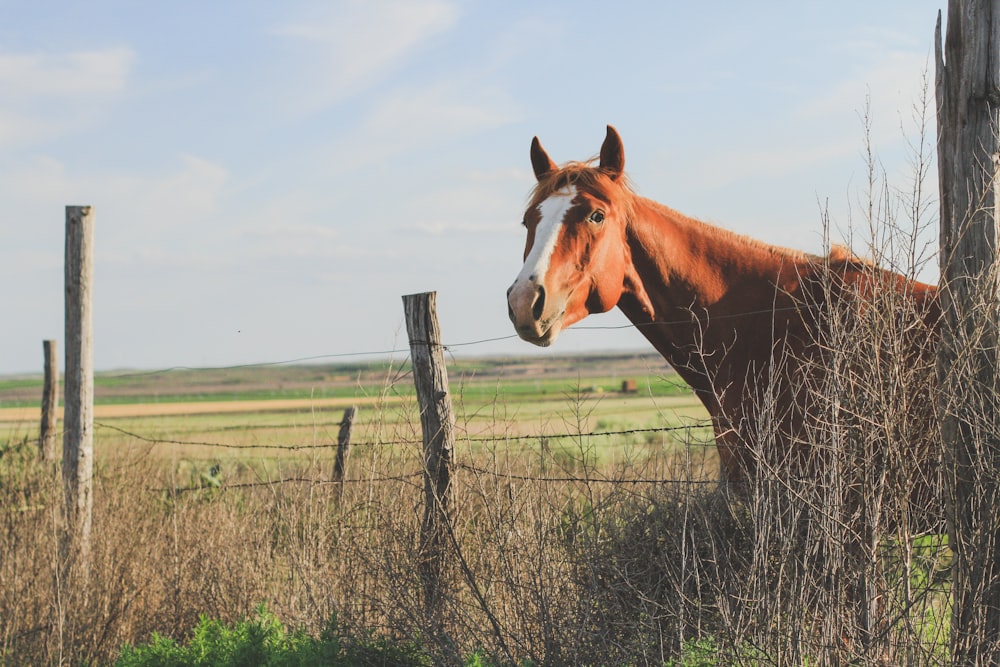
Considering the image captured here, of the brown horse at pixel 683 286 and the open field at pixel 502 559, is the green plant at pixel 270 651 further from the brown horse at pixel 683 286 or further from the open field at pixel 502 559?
the brown horse at pixel 683 286

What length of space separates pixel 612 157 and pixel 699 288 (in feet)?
2.73

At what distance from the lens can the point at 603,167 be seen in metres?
4.70

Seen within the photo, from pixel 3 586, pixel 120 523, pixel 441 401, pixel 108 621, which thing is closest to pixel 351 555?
pixel 441 401

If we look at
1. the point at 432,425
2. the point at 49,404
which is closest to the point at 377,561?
the point at 432,425

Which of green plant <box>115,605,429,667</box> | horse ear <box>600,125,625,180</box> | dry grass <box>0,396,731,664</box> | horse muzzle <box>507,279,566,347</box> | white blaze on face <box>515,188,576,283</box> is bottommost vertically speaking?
green plant <box>115,605,429,667</box>

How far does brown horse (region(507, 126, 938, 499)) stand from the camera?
419 cm

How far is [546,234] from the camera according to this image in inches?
168

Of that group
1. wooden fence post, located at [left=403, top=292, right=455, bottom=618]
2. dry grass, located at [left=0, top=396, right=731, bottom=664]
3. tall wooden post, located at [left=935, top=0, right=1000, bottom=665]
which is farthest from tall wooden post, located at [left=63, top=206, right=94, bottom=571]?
tall wooden post, located at [left=935, top=0, right=1000, bottom=665]

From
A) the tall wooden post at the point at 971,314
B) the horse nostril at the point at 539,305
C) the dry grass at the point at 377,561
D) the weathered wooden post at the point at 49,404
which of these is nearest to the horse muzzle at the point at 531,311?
the horse nostril at the point at 539,305

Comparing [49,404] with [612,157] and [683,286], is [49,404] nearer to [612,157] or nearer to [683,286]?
[612,157]

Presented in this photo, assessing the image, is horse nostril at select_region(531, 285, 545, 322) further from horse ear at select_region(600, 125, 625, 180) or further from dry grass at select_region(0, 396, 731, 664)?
horse ear at select_region(600, 125, 625, 180)

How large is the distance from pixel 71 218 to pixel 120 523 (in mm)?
2321

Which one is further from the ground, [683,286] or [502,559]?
[683,286]

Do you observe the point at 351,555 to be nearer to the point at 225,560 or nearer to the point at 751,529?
the point at 225,560
